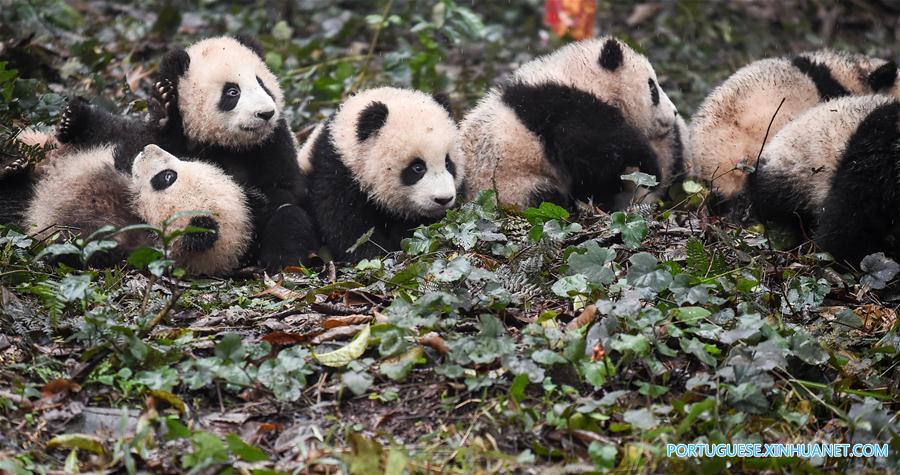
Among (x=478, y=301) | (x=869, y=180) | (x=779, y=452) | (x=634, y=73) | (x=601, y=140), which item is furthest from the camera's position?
(x=634, y=73)

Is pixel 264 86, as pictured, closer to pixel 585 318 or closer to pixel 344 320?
pixel 344 320

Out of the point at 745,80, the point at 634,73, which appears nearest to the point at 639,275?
the point at 634,73

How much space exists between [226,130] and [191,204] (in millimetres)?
784

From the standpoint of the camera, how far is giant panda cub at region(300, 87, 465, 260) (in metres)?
6.45

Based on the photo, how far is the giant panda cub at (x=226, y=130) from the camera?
654 centimetres

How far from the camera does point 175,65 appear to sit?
663cm

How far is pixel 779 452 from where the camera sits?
13.3 ft

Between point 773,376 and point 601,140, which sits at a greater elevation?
point 601,140

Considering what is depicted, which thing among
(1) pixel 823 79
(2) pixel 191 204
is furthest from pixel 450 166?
(1) pixel 823 79

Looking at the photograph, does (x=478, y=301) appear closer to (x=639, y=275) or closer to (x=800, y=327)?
(x=639, y=275)

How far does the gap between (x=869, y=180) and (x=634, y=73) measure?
6.70ft

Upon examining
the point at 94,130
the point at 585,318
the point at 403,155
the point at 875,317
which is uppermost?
the point at 403,155

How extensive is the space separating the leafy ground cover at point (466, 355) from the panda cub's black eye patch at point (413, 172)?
0.52m

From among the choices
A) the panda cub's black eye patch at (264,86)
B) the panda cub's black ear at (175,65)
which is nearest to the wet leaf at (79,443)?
the panda cub's black ear at (175,65)
